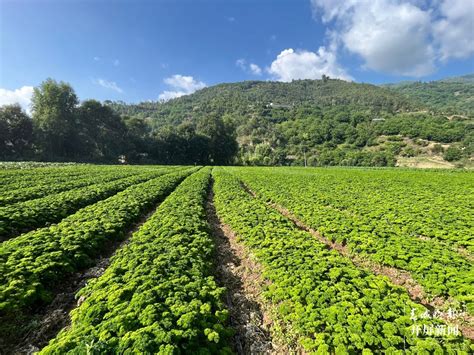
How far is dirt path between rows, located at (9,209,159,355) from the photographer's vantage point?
5960 mm

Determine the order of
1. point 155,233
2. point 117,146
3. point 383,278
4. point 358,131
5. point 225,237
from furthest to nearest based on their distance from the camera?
point 358,131
point 117,146
point 225,237
point 155,233
point 383,278

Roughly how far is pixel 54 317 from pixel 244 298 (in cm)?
517

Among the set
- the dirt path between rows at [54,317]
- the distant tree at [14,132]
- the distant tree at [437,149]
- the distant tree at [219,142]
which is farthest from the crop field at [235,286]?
the distant tree at [437,149]

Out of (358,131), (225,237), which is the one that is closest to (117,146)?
(225,237)

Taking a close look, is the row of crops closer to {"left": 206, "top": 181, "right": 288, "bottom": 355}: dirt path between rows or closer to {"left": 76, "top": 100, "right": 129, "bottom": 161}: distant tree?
{"left": 206, "top": 181, "right": 288, "bottom": 355}: dirt path between rows

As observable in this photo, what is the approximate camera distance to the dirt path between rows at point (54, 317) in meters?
5.96

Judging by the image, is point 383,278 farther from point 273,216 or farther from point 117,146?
point 117,146

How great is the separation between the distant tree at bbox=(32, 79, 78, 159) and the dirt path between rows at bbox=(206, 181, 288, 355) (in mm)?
78167

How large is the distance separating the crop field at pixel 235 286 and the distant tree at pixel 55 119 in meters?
70.6

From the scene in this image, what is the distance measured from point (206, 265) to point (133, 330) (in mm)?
3596

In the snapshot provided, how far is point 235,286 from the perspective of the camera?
8.83 m

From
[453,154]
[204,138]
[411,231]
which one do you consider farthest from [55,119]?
[453,154]

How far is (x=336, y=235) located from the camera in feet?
38.5

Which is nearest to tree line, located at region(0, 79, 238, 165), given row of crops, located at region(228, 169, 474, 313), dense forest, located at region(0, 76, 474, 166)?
dense forest, located at region(0, 76, 474, 166)
